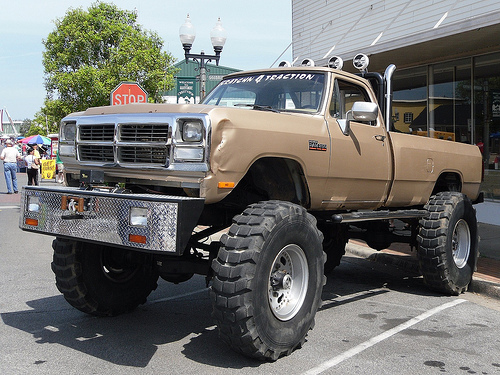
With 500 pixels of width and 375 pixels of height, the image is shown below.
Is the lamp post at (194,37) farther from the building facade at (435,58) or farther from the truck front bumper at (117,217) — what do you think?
the truck front bumper at (117,217)

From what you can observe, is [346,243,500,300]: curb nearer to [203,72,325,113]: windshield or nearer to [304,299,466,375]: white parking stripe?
[304,299,466,375]: white parking stripe

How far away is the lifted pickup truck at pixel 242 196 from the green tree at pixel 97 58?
17.8m

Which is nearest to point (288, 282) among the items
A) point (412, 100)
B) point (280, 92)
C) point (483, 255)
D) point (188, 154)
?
point (188, 154)

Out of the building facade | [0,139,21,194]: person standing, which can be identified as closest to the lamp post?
Answer: the building facade

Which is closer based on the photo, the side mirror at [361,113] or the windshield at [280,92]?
the side mirror at [361,113]

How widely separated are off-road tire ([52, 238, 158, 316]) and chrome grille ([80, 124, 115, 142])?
Result: 97 cm

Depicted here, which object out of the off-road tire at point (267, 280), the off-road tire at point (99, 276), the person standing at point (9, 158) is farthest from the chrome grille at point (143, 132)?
the person standing at point (9, 158)

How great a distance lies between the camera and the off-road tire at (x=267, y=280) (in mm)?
4090

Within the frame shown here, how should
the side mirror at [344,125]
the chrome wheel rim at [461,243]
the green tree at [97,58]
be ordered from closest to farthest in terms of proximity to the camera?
the side mirror at [344,125], the chrome wheel rim at [461,243], the green tree at [97,58]

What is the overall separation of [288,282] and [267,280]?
0.43 m

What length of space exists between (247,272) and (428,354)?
5.64 ft

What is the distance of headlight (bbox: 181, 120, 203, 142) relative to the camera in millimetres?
4223

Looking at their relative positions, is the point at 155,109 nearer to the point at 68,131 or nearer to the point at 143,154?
the point at 143,154

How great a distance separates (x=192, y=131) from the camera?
4.25m
